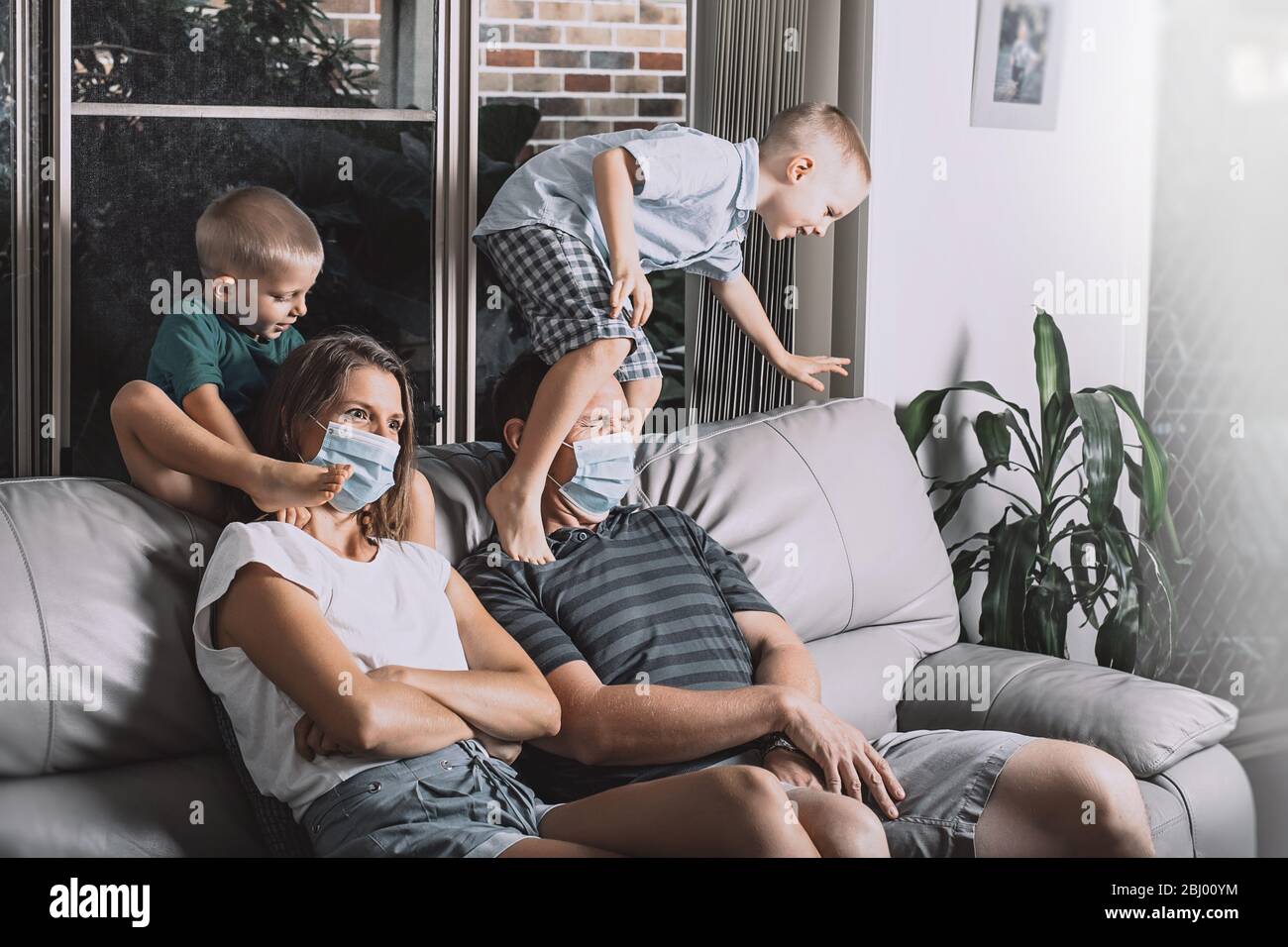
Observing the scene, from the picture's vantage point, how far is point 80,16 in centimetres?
218

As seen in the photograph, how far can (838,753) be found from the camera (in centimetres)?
162

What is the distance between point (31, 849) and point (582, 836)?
615 millimetres

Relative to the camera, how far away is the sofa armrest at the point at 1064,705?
182 cm

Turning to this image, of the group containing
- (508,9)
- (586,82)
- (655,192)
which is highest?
(508,9)

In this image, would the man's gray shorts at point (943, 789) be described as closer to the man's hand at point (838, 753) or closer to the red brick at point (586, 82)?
the man's hand at point (838, 753)

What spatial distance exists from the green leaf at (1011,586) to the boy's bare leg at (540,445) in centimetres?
92

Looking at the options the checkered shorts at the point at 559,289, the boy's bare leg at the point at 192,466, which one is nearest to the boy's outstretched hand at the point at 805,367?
the checkered shorts at the point at 559,289

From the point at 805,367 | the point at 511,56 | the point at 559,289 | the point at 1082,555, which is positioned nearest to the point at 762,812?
the point at 559,289

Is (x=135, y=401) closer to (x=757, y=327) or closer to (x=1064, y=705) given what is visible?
(x=757, y=327)

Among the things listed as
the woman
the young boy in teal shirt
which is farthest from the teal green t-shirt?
the woman

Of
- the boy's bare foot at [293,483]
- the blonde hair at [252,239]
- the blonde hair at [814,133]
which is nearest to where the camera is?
the boy's bare foot at [293,483]

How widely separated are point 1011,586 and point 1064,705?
45cm

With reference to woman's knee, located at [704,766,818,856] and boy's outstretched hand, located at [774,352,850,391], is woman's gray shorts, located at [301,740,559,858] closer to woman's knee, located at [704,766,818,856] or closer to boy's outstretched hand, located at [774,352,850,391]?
woman's knee, located at [704,766,818,856]

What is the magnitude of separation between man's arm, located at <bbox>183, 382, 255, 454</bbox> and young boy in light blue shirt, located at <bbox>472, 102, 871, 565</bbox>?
0.38m
